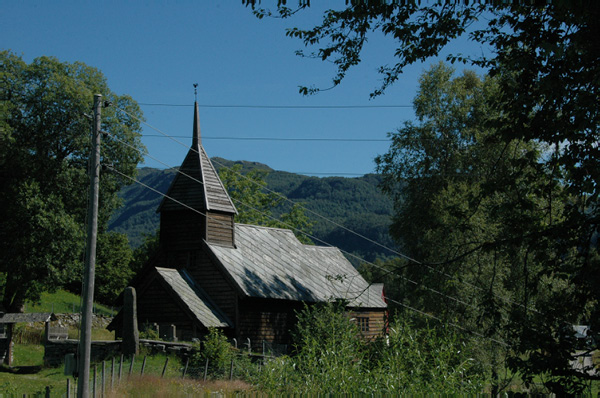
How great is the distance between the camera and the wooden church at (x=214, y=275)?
3244cm

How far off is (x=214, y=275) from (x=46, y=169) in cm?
1632

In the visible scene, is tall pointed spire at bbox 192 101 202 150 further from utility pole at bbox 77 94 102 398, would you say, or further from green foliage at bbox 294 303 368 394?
green foliage at bbox 294 303 368 394

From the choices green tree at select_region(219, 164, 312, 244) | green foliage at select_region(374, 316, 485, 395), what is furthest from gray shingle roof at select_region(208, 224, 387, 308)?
green tree at select_region(219, 164, 312, 244)

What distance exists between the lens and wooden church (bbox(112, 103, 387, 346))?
3244 cm

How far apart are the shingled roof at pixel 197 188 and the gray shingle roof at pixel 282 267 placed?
2265 mm

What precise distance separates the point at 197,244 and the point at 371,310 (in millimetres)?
12744

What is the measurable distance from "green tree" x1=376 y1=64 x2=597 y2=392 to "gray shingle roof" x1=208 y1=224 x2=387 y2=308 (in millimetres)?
4193

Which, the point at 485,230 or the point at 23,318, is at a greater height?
the point at 485,230

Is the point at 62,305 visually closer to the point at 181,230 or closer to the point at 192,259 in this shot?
the point at 181,230

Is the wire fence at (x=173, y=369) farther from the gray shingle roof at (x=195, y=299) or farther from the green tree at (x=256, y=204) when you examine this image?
the green tree at (x=256, y=204)

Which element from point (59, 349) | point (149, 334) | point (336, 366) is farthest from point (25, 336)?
point (336, 366)

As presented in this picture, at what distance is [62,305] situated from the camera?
188ft

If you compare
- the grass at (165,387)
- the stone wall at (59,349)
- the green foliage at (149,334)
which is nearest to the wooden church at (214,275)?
the green foliage at (149,334)

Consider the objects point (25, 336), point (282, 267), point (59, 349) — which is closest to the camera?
point (59, 349)
